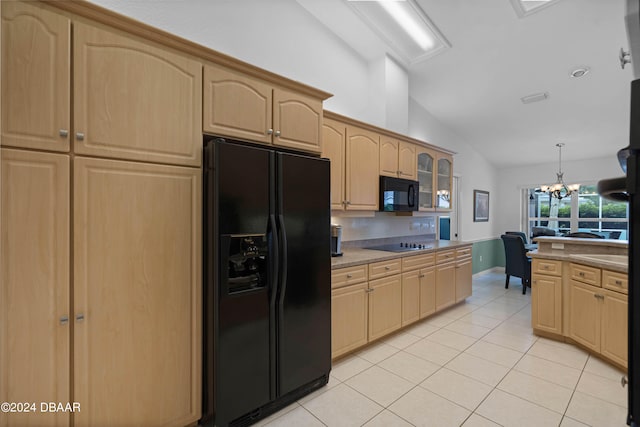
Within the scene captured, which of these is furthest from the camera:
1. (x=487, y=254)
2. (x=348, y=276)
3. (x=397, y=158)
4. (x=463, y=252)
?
(x=487, y=254)

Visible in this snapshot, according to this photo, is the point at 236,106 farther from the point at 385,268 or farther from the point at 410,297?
the point at 410,297

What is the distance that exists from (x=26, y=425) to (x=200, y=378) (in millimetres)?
735

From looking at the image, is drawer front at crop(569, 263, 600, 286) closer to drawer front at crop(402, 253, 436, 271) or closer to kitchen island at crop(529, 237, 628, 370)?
kitchen island at crop(529, 237, 628, 370)

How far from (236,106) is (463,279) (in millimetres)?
3789

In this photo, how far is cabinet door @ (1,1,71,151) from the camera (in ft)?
3.90

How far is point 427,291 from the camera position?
3.41 meters

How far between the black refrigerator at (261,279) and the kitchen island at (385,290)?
1.20ft

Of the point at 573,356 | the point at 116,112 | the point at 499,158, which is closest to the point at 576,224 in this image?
the point at 499,158

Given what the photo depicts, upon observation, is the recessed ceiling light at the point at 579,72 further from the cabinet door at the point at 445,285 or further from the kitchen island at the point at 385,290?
the cabinet door at the point at 445,285

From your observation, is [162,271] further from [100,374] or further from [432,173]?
[432,173]

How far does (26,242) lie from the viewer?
4.04 feet

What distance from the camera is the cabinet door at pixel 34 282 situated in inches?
47.1

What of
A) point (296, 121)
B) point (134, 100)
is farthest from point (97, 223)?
point (296, 121)

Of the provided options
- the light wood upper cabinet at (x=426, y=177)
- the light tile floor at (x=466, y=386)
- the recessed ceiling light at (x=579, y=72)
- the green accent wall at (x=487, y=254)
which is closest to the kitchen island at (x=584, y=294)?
the light tile floor at (x=466, y=386)
